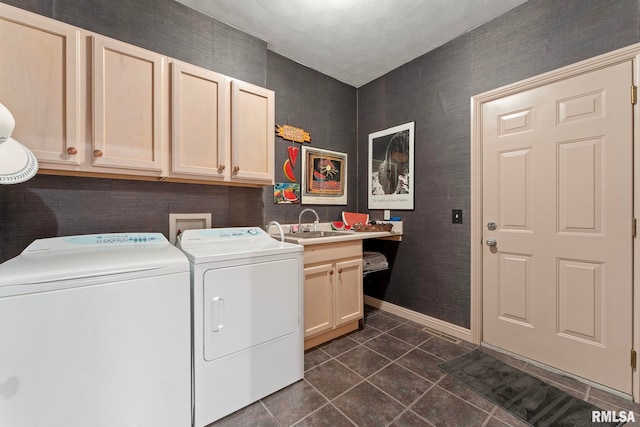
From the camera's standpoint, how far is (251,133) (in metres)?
1.99

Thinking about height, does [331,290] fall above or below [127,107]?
below

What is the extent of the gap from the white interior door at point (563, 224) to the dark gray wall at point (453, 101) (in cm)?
18

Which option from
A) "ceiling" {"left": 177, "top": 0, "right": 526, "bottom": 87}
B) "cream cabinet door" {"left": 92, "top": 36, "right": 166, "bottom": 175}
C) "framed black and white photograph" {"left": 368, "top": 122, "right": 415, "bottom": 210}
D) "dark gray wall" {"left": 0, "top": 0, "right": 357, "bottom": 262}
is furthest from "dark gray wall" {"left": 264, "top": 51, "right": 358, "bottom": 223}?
"cream cabinet door" {"left": 92, "top": 36, "right": 166, "bottom": 175}

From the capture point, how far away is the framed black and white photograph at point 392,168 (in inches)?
104

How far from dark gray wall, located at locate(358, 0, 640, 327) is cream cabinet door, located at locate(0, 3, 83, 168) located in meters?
2.57

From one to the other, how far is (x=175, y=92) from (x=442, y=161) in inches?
86.5

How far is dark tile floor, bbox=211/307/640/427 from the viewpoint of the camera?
139 cm

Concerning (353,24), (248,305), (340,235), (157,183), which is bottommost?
(248,305)

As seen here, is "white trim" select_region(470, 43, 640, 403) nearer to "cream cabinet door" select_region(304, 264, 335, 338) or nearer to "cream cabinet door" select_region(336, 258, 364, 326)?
"cream cabinet door" select_region(336, 258, 364, 326)

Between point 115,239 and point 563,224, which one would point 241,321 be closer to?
point 115,239

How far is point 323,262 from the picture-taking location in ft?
6.94

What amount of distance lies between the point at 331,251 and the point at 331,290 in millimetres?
329

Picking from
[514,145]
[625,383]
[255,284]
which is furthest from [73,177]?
[625,383]

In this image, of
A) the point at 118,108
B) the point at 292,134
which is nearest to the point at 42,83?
the point at 118,108
